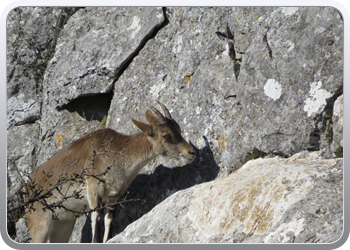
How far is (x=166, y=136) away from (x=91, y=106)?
277 cm

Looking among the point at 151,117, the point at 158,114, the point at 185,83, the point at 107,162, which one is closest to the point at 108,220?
the point at 107,162

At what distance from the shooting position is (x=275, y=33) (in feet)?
24.3

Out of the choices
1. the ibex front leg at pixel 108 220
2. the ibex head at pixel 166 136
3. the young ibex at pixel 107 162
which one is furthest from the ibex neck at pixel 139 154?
the ibex front leg at pixel 108 220

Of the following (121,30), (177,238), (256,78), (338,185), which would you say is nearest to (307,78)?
(256,78)

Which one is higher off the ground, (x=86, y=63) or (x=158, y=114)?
(x=86, y=63)

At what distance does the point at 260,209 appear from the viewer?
17.4 ft

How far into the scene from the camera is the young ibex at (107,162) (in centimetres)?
848

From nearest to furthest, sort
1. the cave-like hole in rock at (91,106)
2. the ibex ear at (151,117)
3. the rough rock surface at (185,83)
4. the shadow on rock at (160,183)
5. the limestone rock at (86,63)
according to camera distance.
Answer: the rough rock surface at (185,83) → the shadow on rock at (160,183) → the ibex ear at (151,117) → the limestone rock at (86,63) → the cave-like hole in rock at (91,106)

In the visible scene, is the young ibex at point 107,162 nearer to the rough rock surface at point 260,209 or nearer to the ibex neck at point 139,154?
the ibex neck at point 139,154

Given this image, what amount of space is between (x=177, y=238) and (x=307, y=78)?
327 centimetres


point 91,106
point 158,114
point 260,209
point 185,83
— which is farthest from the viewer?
point 91,106

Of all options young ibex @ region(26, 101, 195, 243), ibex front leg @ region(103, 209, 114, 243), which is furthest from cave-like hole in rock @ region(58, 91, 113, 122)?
ibex front leg @ region(103, 209, 114, 243)

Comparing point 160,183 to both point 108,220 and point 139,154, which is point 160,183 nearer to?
point 139,154

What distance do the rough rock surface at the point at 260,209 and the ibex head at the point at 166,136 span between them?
77.2 inches
